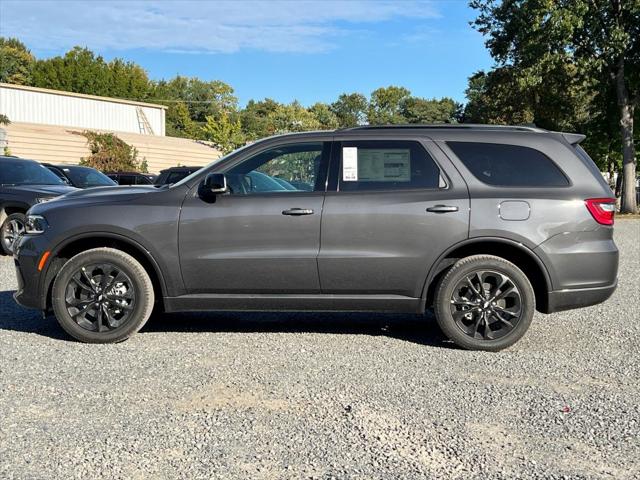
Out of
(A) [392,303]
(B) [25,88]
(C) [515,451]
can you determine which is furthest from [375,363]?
(B) [25,88]

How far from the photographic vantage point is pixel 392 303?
18.9ft

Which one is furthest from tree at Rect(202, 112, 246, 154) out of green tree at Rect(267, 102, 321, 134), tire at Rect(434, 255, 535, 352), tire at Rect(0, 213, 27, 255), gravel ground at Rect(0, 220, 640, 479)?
tire at Rect(434, 255, 535, 352)

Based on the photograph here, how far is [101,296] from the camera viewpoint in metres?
5.88

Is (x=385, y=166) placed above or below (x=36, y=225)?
above

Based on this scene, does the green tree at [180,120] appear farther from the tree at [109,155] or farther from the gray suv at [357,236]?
the gray suv at [357,236]

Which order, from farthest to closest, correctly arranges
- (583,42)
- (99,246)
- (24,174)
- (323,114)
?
(323,114) → (583,42) → (24,174) → (99,246)

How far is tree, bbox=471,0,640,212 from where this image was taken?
86.8 ft

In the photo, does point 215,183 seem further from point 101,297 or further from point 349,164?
point 101,297

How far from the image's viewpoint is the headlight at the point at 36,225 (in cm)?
599

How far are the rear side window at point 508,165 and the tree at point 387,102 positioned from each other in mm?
125569

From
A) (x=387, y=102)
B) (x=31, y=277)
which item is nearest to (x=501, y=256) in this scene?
(x=31, y=277)

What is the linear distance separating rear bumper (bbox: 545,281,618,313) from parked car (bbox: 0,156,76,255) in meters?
8.21

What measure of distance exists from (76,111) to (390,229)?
5028 centimetres

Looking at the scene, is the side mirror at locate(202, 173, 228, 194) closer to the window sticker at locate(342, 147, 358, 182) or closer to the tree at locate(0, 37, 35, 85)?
the window sticker at locate(342, 147, 358, 182)
